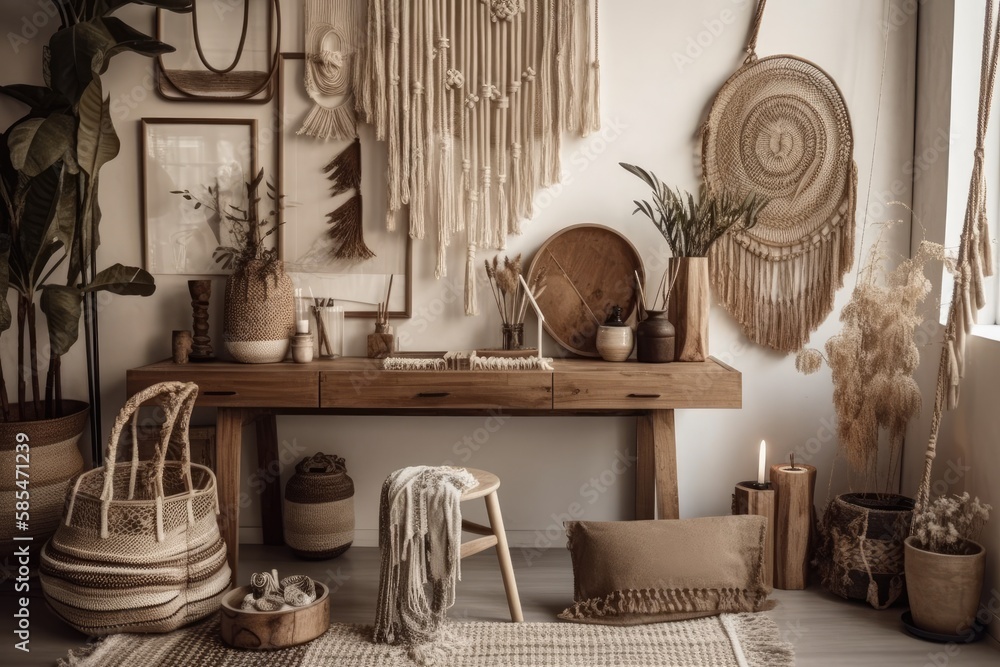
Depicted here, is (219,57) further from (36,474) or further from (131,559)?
(131,559)

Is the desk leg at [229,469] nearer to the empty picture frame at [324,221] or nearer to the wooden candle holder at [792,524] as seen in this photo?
the empty picture frame at [324,221]

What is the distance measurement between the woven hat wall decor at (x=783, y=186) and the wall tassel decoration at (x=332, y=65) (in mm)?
1367

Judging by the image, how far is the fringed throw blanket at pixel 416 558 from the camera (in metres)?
2.55

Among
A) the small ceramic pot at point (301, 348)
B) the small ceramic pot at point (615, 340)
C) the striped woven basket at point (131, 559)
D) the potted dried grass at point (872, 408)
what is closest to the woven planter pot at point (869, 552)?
the potted dried grass at point (872, 408)

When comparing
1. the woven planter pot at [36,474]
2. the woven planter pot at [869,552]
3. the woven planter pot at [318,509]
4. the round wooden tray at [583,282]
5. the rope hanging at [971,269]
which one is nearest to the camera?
the rope hanging at [971,269]

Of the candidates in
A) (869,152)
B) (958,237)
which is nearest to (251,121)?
(869,152)

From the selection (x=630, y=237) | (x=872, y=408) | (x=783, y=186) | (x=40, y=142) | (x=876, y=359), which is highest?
(x=40, y=142)

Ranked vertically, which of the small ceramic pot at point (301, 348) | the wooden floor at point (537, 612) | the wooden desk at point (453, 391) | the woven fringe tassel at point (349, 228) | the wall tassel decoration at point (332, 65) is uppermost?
the wall tassel decoration at point (332, 65)

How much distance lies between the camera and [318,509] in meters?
3.23

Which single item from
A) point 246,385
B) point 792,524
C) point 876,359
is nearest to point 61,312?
point 246,385

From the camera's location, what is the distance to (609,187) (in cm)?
336

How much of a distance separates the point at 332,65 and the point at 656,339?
1.59m

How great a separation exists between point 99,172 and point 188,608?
1.74 m

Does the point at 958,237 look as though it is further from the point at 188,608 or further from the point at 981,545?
the point at 188,608
